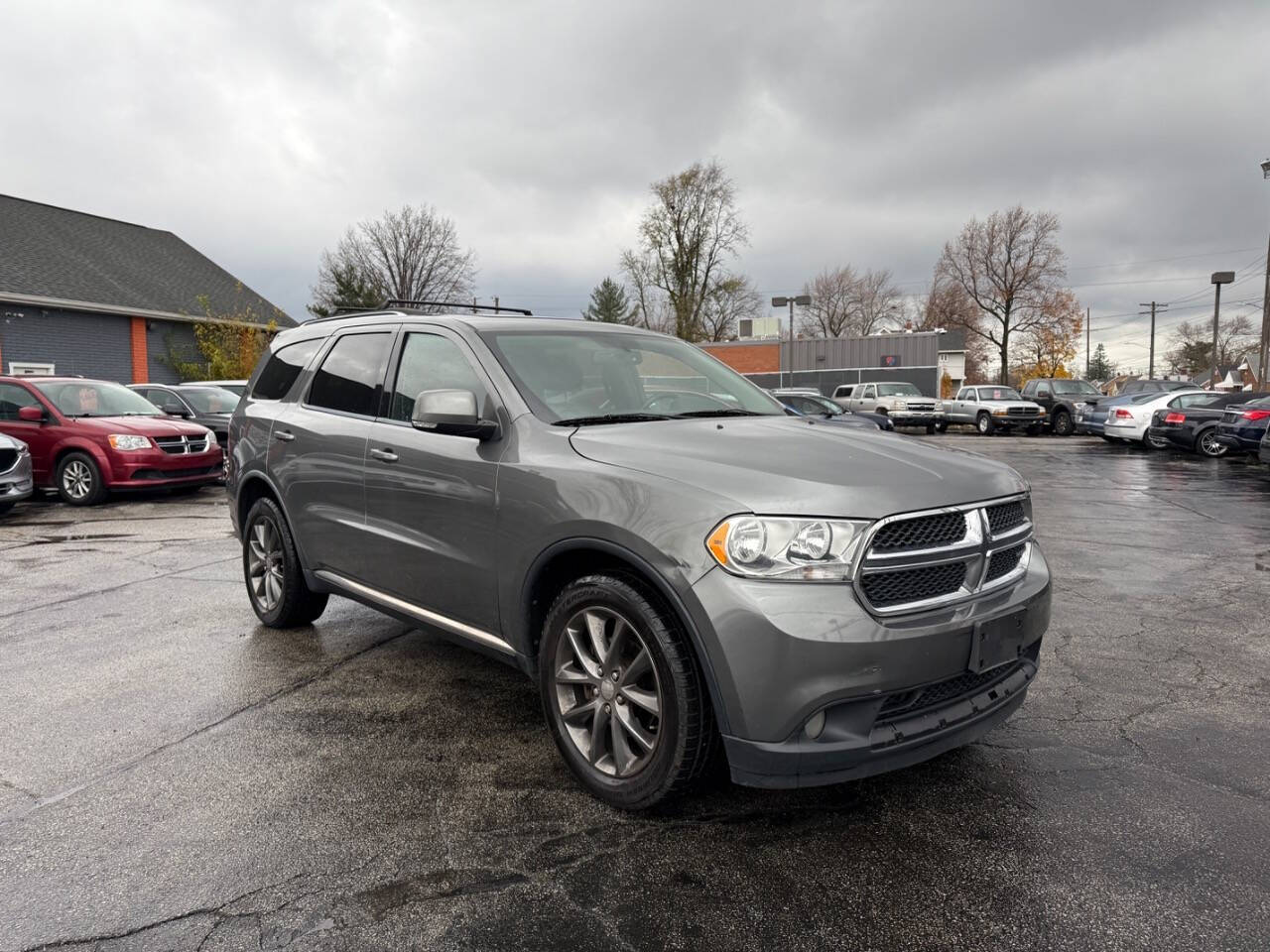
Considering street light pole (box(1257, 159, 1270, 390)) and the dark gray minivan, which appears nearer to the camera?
the dark gray minivan

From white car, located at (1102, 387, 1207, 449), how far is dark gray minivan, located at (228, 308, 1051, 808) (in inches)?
819

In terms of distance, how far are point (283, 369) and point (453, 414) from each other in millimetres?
2508

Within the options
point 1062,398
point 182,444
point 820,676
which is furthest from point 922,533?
point 1062,398

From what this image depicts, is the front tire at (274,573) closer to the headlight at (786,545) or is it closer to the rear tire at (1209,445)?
the headlight at (786,545)

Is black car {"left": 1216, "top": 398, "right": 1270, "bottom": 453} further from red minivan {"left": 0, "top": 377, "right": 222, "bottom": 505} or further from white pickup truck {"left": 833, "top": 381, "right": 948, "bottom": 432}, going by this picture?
red minivan {"left": 0, "top": 377, "right": 222, "bottom": 505}

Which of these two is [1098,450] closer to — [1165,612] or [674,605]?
[1165,612]

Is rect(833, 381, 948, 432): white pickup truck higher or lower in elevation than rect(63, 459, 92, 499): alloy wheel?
higher

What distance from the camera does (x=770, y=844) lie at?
9.09 ft

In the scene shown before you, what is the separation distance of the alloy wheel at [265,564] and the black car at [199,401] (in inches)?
385

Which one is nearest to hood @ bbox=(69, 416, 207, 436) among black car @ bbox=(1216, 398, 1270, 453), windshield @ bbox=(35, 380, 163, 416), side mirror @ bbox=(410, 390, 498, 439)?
windshield @ bbox=(35, 380, 163, 416)

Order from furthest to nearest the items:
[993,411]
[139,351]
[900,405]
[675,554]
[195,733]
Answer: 1. [900,405]
2. [139,351]
3. [993,411]
4. [195,733]
5. [675,554]

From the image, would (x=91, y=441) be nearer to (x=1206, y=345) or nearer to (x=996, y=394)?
(x=996, y=394)

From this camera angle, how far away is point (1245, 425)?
16.6 m

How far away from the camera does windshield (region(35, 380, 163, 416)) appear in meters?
11.5
